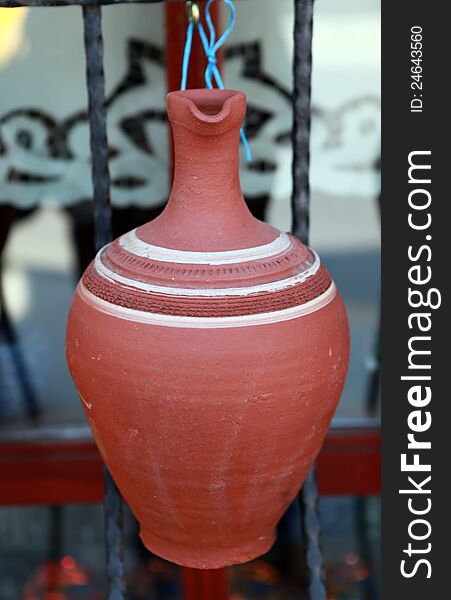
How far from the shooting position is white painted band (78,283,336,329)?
1.13 metres

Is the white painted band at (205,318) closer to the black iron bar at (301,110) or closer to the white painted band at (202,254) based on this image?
the white painted band at (202,254)

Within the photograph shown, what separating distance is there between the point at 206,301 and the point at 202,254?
0.26 ft

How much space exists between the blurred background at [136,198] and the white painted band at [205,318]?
833 mm

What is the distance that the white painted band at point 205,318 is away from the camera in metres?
1.13

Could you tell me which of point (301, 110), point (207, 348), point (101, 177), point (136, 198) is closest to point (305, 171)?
point (301, 110)

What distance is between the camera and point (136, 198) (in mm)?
1993

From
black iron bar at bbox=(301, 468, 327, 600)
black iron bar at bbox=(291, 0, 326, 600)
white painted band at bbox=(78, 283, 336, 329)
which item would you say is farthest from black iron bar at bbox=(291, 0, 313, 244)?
black iron bar at bbox=(301, 468, 327, 600)

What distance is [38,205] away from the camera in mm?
2059

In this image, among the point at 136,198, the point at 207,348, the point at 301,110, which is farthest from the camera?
the point at 136,198

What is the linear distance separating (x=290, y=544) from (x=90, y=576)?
0.55 metres

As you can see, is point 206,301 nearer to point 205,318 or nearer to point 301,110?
point 205,318

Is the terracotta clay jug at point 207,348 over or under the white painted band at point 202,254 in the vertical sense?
under

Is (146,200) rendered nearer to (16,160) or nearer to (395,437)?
(16,160)

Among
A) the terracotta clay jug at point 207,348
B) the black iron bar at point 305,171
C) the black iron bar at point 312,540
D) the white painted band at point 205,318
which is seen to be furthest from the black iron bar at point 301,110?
the black iron bar at point 312,540
